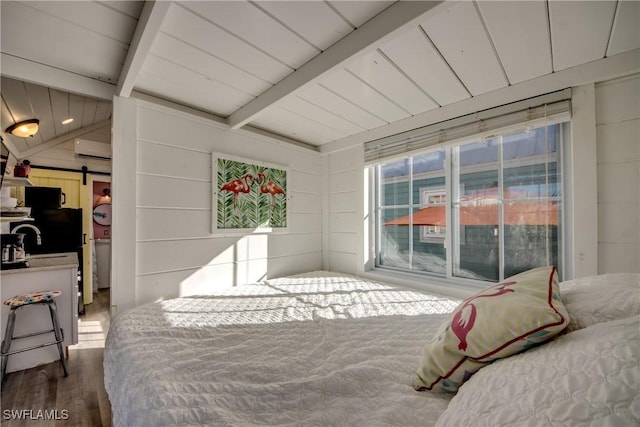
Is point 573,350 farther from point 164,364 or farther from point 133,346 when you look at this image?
point 133,346

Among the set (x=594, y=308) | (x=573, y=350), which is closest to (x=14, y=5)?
(x=573, y=350)

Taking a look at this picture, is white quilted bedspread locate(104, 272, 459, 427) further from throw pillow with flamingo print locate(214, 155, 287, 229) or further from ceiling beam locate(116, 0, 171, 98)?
ceiling beam locate(116, 0, 171, 98)

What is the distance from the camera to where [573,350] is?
55 centimetres

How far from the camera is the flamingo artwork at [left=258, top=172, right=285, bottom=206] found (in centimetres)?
260

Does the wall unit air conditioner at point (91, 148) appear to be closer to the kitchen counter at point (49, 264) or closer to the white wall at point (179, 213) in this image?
the kitchen counter at point (49, 264)

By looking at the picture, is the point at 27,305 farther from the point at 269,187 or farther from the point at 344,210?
the point at 344,210

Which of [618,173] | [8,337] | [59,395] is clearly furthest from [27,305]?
[618,173]

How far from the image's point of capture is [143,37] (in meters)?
1.21

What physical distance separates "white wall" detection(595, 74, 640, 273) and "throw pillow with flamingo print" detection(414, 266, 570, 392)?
1.13 metres

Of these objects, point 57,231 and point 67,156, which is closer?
point 57,231

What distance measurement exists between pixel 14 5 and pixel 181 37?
68 cm

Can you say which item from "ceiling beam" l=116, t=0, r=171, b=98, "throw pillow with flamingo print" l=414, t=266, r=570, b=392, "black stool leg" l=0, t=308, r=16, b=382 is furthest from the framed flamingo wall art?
"throw pillow with flamingo print" l=414, t=266, r=570, b=392

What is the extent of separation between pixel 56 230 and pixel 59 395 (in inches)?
95.2

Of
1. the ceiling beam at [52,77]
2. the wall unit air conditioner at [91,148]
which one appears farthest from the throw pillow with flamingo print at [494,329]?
the wall unit air conditioner at [91,148]
